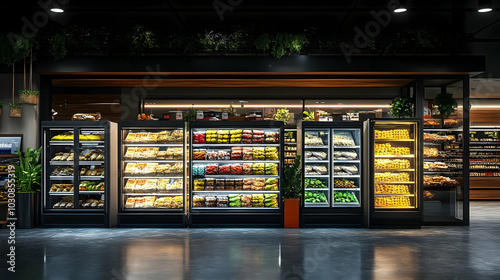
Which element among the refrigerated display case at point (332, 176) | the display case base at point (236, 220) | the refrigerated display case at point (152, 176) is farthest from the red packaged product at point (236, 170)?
the refrigerated display case at point (332, 176)

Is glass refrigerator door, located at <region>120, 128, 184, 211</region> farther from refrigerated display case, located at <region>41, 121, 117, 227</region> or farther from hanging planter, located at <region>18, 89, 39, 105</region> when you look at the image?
hanging planter, located at <region>18, 89, 39, 105</region>

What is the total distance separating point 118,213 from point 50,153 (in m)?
2.03

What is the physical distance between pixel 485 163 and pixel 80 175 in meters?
12.9

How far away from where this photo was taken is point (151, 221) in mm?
8836

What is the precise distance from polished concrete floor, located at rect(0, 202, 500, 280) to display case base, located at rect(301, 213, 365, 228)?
0.98 ft

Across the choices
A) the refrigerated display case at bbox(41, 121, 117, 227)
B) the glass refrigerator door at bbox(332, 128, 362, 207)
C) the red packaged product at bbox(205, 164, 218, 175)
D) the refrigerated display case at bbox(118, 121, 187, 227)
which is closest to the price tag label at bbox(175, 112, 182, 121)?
the refrigerated display case at bbox(118, 121, 187, 227)

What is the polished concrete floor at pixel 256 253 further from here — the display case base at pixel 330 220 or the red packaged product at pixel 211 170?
the red packaged product at pixel 211 170

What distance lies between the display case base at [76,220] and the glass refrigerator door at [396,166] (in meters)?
5.96

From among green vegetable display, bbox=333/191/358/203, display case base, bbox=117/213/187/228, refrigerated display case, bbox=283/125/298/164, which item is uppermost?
refrigerated display case, bbox=283/125/298/164

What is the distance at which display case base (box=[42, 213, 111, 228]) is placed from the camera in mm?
8789

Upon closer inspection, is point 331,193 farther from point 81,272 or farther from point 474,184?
point 474,184

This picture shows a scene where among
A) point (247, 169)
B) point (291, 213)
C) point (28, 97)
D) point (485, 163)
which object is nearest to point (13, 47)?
point (28, 97)

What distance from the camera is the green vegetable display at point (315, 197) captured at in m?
8.98

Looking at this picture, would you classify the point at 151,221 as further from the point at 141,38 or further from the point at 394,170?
the point at 394,170
